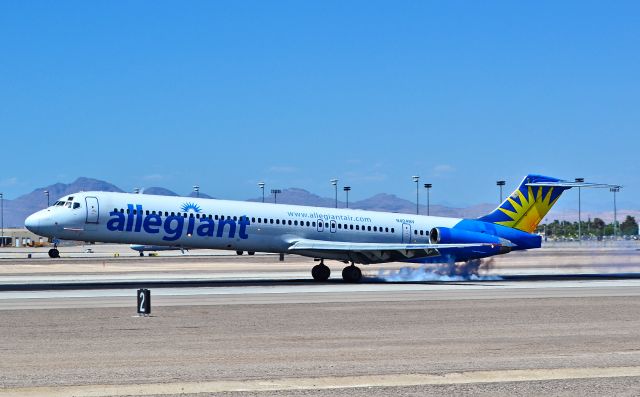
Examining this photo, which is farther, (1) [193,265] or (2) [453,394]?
(1) [193,265]

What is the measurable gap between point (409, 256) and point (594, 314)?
21.4 meters

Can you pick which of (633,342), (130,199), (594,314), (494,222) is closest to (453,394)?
(633,342)

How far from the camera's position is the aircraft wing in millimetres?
50156

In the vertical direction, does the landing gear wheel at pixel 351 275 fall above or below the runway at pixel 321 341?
above

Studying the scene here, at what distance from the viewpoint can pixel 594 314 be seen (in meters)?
30.2

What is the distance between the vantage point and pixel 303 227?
5109 centimetres

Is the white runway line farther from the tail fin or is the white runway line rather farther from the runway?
the tail fin

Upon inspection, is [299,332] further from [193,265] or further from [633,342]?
[193,265]

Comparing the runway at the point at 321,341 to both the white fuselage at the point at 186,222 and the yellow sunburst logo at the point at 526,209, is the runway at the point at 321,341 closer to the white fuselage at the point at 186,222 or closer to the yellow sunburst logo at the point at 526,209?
the white fuselage at the point at 186,222

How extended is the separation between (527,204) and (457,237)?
5.44 m

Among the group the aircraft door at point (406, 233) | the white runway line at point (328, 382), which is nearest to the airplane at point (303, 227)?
the aircraft door at point (406, 233)

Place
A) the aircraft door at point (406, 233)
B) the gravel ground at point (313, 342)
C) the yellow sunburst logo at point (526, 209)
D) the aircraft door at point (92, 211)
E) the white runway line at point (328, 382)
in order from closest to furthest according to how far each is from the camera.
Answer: the white runway line at point (328, 382) → the gravel ground at point (313, 342) → the aircraft door at point (92, 211) → the aircraft door at point (406, 233) → the yellow sunburst logo at point (526, 209)

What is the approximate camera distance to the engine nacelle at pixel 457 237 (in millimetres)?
54188

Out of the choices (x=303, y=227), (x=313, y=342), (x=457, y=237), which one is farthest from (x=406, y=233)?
(x=313, y=342)
